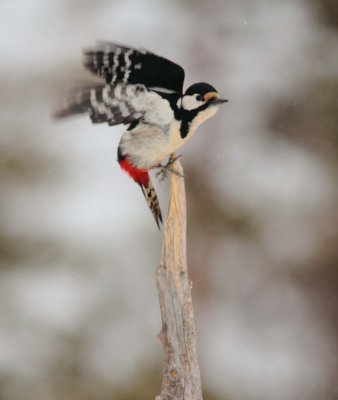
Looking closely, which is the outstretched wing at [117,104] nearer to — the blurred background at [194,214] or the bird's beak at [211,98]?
the bird's beak at [211,98]

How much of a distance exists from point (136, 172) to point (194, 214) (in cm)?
134

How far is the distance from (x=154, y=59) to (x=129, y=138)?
17cm

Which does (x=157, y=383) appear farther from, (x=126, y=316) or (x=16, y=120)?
(x=16, y=120)

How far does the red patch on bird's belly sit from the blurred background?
4.02 feet

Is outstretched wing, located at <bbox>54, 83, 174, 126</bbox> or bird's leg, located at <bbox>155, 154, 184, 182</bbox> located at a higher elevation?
outstretched wing, located at <bbox>54, 83, 174, 126</bbox>

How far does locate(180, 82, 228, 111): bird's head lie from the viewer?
1.60 metres

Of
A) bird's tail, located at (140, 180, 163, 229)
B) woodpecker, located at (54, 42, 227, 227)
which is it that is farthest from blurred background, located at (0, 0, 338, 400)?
woodpecker, located at (54, 42, 227, 227)

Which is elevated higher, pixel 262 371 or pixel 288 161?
pixel 288 161

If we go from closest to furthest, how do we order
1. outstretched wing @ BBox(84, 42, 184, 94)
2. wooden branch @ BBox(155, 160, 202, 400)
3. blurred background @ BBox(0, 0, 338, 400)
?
outstretched wing @ BBox(84, 42, 184, 94), wooden branch @ BBox(155, 160, 202, 400), blurred background @ BBox(0, 0, 338, 400)

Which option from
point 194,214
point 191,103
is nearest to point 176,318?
point 191,103

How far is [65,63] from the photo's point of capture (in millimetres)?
3043

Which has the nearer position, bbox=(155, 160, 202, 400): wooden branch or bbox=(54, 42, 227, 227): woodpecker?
bbox=(54, 42, 227, 227): woodpecker

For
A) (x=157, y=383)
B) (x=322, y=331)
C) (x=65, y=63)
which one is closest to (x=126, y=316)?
(x=157, y=383)

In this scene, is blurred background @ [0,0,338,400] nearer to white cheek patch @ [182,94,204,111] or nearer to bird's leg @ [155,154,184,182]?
Result: bird's leg @ [155,154,184,182]
